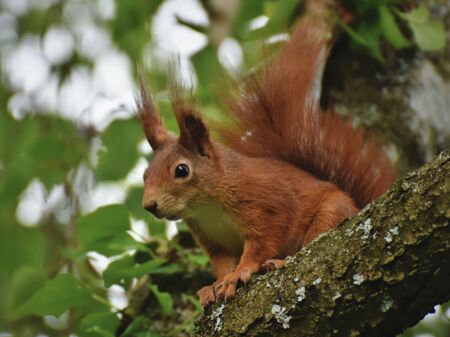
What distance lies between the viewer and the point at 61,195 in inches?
160

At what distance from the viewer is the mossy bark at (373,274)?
1.68 meters

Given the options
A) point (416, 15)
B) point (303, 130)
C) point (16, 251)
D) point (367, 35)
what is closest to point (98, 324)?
point (303, 130)

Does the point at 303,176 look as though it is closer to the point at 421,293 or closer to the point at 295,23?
the point at 295,23

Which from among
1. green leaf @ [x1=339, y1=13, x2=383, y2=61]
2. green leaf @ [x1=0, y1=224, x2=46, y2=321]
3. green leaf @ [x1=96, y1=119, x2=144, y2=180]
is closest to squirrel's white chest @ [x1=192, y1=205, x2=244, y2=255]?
green leaf @ [x1=96, y1=119, x2=144, y2=180]

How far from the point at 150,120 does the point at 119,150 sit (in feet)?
1.83

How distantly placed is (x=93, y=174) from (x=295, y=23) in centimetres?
106

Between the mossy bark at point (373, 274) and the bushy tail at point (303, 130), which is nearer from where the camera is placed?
the mossy bark at point (373, 274)

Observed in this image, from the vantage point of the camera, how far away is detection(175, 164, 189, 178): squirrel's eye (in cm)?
249

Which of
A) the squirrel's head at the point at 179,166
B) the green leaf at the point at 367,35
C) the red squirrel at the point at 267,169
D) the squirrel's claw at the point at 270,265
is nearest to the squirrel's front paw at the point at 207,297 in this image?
the red squirrel at the point at 267,169

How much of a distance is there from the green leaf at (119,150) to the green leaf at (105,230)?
1.47 ft

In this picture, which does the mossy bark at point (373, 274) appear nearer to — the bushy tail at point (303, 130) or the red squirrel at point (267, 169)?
the red squirrel at point (267, 169)

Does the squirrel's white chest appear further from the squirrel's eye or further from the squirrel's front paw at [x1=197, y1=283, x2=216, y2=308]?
the squirrel's front paw at [x1=197, y1=283, x2=216, y2=308]

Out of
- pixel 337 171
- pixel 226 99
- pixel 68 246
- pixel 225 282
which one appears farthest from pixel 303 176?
pixel 68 246

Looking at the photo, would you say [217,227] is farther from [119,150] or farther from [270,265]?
[119,150]
